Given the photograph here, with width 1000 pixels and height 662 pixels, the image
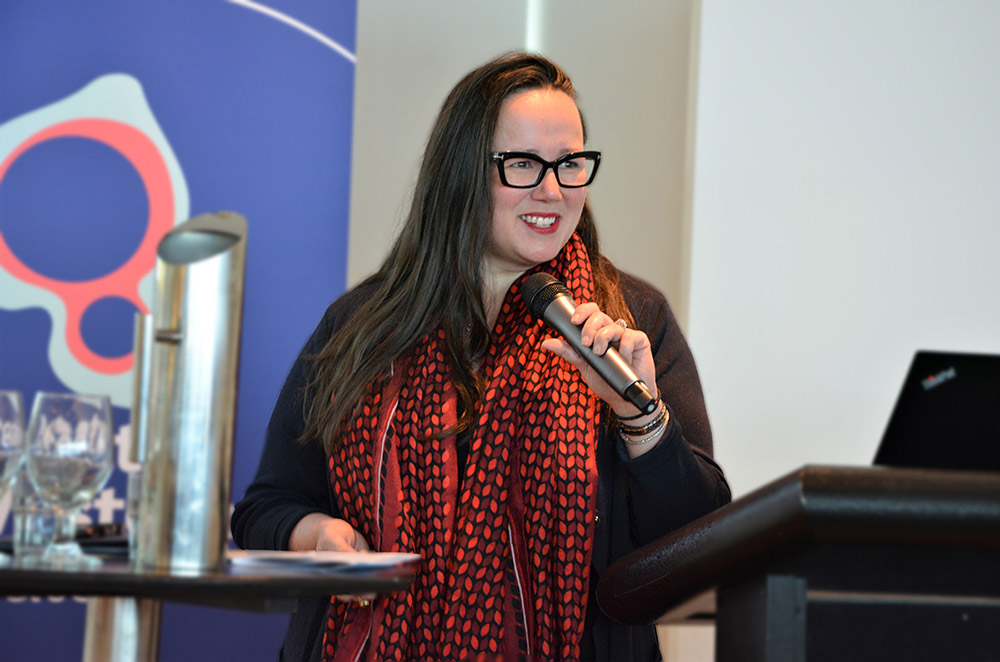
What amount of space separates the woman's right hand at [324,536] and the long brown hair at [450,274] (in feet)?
0.64

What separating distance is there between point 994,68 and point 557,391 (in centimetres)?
188

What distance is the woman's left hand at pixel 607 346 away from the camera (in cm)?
156

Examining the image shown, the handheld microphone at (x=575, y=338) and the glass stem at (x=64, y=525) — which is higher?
the handheld microphone at (x=575, y=338)

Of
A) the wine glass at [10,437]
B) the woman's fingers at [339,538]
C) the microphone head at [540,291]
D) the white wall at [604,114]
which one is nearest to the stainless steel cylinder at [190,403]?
the wine glass at [10,437]

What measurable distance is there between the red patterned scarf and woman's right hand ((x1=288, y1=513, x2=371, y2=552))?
95 millimetres

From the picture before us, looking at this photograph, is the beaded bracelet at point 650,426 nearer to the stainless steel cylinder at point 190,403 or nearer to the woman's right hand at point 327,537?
the woman's right hand at point 327,537

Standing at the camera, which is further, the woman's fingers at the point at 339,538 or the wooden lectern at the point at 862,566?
the woman's fingers at the point at 339,538

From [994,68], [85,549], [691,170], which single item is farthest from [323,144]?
[85,549]

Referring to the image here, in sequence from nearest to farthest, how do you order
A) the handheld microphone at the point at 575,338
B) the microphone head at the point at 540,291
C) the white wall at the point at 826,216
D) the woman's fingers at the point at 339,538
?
1. the handheld microphone at the point at 575,338
2. the woman's fingers at the point at 339,538
3. the microphone head at the point at 540,291
4. the white wall at the point at 826,216

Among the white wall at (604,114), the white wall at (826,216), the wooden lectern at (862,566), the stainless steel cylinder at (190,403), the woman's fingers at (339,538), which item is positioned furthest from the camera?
the white wall at (604,114)

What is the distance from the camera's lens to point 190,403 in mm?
1051

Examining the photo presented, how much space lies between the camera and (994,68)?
3059 mm

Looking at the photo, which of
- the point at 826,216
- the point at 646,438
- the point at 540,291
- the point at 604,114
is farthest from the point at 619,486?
the point at 604,114

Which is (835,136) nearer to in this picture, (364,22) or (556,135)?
(556,135)
